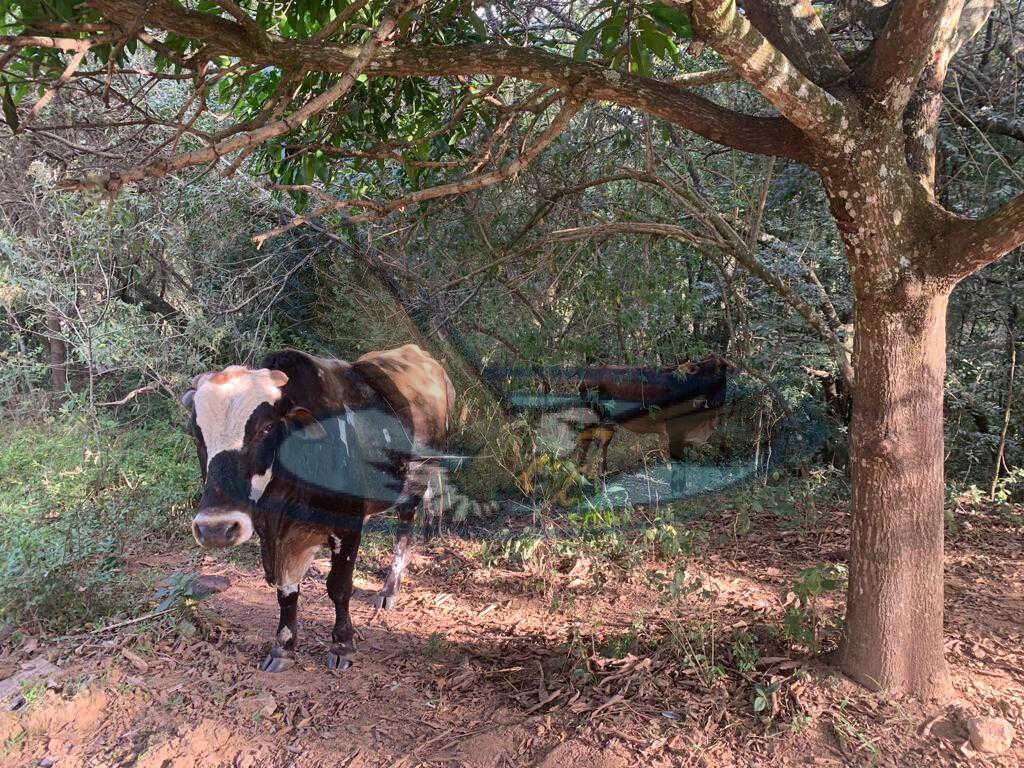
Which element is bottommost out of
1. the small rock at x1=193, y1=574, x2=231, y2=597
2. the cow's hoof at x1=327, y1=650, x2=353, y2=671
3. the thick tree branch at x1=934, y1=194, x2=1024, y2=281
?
the cow's hoof at x1=327, y1=650, x2=353, y2=671

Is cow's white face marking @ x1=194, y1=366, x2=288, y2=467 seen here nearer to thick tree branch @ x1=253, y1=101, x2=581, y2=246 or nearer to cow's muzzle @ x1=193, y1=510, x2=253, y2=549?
cow's muzzle @ x1=193, y1=510, x2=253, y2=549

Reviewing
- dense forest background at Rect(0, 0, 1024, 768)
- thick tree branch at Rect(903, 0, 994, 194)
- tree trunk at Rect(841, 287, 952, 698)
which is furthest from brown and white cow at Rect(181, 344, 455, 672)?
thick tree branch at Rect(903, 0, 994, 194)

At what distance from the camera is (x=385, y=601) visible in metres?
4.95

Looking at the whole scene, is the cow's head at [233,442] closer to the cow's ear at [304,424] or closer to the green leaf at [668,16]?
the cow's ear at [304,424]

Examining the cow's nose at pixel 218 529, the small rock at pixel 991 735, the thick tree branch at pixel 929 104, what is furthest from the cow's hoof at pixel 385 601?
the thick tree branch at pixel 929 104

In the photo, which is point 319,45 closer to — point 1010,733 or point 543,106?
point 543,106

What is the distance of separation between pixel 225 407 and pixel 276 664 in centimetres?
157

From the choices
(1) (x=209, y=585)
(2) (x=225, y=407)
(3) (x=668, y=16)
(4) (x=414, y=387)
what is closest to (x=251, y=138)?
(2) (x=225, y=407)

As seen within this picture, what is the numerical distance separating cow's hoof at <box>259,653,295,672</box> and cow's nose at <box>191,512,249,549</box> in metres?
1.07

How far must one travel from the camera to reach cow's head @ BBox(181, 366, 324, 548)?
323 cm

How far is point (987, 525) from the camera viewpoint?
5414 millimetres

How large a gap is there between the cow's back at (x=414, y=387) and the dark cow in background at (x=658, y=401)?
1.40 m

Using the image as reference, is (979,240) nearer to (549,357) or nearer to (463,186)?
(463,186)

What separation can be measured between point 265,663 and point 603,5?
150 inches
